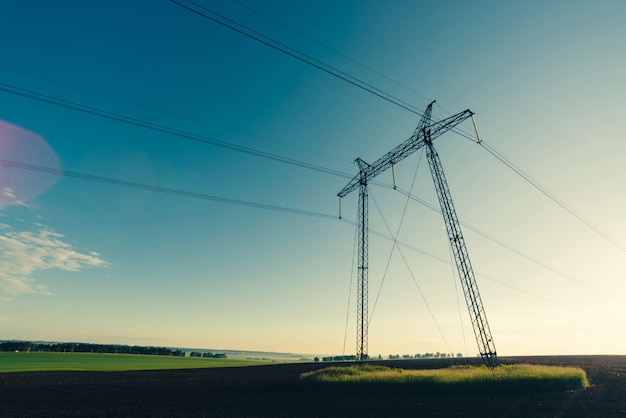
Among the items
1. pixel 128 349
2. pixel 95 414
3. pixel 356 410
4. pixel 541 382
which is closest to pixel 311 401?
pixel 356 410

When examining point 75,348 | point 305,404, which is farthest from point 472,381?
point 75,348

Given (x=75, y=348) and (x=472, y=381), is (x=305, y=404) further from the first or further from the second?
(x=75, y=348)

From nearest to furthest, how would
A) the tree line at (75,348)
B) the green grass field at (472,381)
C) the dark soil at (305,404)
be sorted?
the dark soil at (305,404) → the green grass field at (472,381) → the tree line at (75,348)

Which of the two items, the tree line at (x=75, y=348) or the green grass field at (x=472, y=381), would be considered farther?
the tree line at (x=75, y=348)

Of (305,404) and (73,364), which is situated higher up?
(305,404)

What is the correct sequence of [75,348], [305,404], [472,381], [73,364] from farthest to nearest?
[75,348]
[73,364]
[472,381]
[305,404]

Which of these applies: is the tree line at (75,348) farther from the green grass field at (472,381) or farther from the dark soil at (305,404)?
the green grass field at (472,381)

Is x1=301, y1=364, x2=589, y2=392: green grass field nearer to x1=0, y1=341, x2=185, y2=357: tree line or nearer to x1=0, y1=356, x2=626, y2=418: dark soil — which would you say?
x1=0, y1=356, x2=626, y2=418: dark soil

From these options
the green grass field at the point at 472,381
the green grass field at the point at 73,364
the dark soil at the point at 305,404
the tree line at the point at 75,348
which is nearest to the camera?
the dark soil at the point at 305,404

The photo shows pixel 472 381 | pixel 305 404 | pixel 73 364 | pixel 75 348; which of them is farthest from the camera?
pixel 75 348

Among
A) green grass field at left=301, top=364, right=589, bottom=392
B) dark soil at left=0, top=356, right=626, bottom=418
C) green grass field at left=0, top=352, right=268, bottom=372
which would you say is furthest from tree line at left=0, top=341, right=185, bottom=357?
green grass field at left=301, top=364, right=589, bottom=392

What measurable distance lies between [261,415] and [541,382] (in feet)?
90.5

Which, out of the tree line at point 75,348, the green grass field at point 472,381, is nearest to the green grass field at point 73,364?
the tree line at point 75,348

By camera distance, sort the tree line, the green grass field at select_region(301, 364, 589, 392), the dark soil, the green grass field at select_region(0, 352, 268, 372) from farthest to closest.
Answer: the tree line
the green grass field at select_region(0, 352, 268, 372)
the green grass field at select_region(301, 364, 589, 392)
the dark soil
